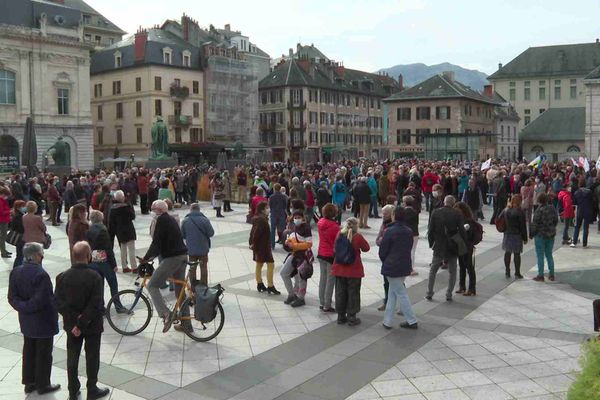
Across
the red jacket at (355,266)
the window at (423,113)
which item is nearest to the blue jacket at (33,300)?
the red jacket at (355,266)

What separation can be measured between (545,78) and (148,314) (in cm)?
9690

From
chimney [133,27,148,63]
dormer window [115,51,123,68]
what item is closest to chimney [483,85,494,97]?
chimney [133,27,148,63]

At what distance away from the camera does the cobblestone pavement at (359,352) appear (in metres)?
6.93

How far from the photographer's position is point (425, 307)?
10.4m

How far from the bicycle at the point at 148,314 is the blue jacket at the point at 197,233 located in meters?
1.09

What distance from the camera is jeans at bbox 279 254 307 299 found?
33.8 feet

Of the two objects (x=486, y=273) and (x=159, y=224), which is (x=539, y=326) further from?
(x=159, y=224)

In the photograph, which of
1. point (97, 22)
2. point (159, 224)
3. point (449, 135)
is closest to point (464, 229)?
point (159, 224)

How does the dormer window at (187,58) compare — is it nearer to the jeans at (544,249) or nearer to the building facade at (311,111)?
the building facade at (311,111)

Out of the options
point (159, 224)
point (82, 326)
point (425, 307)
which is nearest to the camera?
point (82, 326)

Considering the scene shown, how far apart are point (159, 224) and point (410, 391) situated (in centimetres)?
429

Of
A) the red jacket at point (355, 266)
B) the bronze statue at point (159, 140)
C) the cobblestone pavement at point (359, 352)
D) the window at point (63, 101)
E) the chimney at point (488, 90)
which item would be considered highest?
the chimney at point (488, 90)

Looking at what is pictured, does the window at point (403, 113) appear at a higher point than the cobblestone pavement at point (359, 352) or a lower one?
higher

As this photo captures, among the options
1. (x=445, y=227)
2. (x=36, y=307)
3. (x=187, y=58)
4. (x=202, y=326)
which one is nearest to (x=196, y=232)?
(x=202, y=326)
